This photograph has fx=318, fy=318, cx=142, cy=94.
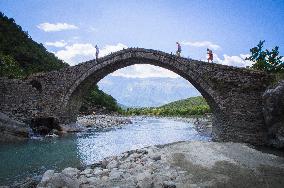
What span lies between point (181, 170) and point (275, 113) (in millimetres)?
6865

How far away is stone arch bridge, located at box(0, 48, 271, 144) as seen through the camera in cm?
1542

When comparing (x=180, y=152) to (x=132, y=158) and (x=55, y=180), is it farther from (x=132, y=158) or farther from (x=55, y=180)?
(x=55, y=180)

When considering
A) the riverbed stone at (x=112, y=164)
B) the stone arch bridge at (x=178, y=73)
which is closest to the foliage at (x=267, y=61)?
the stone arch bridge at (x=178, y=73)

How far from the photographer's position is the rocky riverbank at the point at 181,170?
7824 millimetres

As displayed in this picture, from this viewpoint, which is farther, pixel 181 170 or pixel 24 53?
pixel 24 53

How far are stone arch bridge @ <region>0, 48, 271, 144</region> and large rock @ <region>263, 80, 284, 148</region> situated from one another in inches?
34.7

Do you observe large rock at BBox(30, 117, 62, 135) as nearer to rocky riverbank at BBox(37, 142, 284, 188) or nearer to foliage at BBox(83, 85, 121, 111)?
rocky riverbank at BBox(37, 142, 284, 188)

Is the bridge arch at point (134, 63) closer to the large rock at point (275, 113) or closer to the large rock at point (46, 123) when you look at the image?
the large rock at point (46, 123)

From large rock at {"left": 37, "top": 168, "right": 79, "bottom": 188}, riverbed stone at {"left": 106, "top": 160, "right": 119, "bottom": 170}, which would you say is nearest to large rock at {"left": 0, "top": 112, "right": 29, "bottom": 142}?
riverbed stone at {"left": 106, "top": 160, "right": 119, "bottom": 170}

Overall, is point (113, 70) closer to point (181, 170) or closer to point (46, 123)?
point (46, 123)

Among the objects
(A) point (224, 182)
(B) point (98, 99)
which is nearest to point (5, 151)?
(A) point (224, 182)

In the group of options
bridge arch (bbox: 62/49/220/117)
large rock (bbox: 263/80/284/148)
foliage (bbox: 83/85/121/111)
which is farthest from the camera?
foliage (bbox: 83/85/121/111)

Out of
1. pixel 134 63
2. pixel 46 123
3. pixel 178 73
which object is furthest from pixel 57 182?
pixel 46 123

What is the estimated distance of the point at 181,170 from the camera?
29.0 ft
